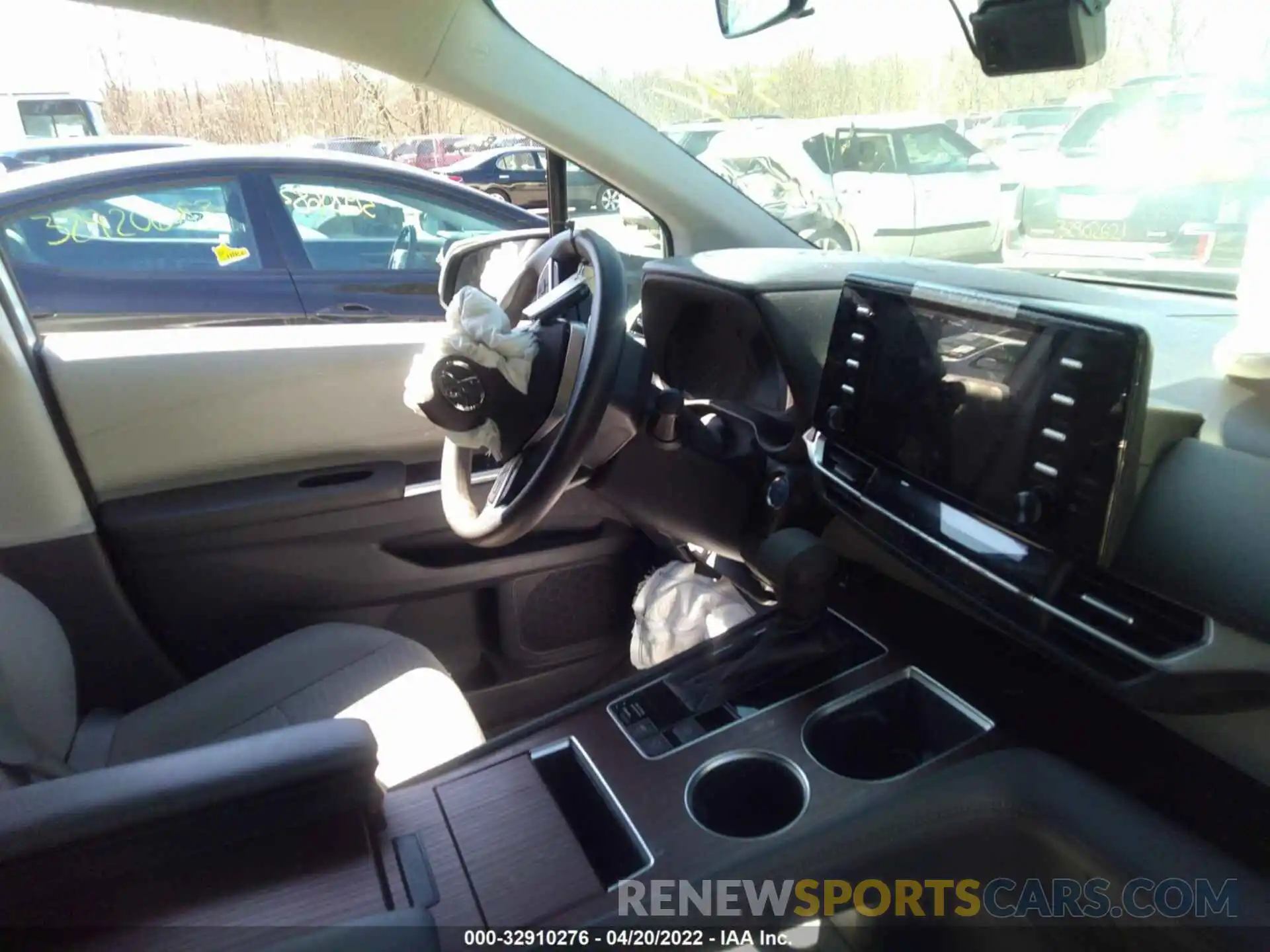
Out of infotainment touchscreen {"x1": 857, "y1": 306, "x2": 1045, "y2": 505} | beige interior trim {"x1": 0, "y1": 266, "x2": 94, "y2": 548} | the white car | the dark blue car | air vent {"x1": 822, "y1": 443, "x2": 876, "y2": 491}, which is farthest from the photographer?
the dark blue car

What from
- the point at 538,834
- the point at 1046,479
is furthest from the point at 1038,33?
the point at 538,834

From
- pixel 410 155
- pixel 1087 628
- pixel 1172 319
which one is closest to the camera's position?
pixel 1087 628

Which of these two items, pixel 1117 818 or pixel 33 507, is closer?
pixel 1117 818

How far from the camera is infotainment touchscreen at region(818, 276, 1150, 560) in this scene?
2.96ft

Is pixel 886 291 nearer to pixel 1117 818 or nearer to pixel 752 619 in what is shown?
pixel 752 619

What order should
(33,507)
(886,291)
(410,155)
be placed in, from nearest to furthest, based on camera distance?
(886,291)
(33,507)
(410,155)

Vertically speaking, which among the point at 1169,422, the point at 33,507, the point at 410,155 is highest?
the point at 410,155

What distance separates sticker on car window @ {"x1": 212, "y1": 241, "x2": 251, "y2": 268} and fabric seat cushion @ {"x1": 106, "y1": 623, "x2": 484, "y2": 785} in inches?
56.8

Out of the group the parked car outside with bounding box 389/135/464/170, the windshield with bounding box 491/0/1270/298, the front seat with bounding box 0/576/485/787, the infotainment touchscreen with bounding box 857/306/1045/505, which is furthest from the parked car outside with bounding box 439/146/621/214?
the front seat with bounding box 0/576/485/787

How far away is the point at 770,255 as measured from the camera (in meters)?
1.59

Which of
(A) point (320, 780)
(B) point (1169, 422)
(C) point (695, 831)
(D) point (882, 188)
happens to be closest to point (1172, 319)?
(B) point (1169, 422)

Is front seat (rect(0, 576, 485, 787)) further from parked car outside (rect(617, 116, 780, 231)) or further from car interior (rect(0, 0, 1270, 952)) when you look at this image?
parked car outside (rect(617, 116, 780, 231))

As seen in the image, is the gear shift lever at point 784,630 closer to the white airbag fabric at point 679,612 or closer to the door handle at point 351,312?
the white airbag fabric at point 679,612

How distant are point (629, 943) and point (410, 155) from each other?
8.32 feet
